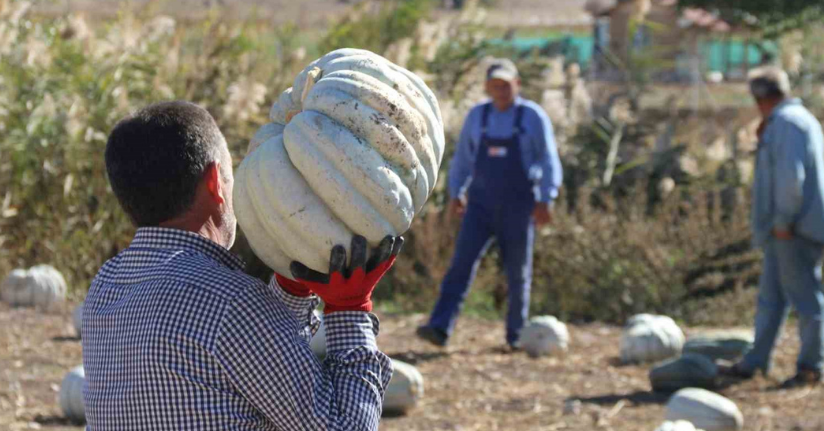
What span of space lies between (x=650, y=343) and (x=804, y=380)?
1057mm

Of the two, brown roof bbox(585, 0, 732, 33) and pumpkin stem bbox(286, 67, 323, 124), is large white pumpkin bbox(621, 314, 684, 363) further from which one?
brown roof bbox(585, 0, 732, 33)

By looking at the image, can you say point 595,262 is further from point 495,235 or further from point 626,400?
point 626,400

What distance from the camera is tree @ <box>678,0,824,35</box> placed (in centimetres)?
1898

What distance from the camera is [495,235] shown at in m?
7.83

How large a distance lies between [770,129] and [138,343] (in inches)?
205

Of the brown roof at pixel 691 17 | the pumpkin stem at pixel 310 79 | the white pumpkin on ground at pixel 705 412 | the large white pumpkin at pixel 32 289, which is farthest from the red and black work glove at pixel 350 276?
the brown roof at pixel 691 17

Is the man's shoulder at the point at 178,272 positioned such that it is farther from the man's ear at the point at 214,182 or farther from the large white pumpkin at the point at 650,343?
the large white pumpkin at the point at 650,343

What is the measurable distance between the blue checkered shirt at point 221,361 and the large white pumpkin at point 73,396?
331 cm

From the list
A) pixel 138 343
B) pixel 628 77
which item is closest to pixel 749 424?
pixel 138 343

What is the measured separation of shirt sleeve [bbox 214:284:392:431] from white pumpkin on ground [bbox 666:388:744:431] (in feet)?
12.4

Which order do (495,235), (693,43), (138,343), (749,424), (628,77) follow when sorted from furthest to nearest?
(693,43), (628,77), (495,235), (749,424), (138,343)

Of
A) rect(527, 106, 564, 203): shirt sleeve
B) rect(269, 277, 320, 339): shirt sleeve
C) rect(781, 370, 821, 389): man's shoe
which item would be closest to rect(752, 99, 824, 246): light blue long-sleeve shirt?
rect(781, 370, 821, 389): man's shoe

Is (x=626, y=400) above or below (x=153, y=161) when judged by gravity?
below

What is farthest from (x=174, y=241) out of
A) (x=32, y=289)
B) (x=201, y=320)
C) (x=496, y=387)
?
(x=32, y=289)
